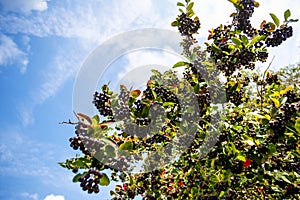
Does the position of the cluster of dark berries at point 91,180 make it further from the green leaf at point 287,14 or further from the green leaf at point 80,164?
the green leaf at point 287,14

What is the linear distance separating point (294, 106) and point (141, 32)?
3.85m

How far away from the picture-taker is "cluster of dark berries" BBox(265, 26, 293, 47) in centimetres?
371

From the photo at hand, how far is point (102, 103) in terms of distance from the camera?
322cm

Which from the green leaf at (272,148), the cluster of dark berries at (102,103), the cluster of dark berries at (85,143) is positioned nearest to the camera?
the cluster of dark berries at (85,143)

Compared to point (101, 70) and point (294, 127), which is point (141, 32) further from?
point (294, 127)

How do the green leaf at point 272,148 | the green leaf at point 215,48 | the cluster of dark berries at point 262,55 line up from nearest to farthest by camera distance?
the green leaf at point 272,148 < the green leaf at point 215,48 < the cluster of dark berries at point 262,55

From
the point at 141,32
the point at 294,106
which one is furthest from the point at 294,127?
the point at 141,32

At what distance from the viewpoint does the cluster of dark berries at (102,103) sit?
320cm

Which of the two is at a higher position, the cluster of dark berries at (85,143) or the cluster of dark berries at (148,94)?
the cluster of dark berries at (148,94)

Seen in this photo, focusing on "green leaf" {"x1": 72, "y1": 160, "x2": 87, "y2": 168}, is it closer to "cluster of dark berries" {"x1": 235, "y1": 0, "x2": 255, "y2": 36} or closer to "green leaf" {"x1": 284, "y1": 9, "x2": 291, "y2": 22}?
"cluster of dark berries" {"x1": 235, "y1": 0, "x2": 255, "y2": 36}

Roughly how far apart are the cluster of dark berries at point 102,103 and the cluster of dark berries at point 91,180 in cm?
98

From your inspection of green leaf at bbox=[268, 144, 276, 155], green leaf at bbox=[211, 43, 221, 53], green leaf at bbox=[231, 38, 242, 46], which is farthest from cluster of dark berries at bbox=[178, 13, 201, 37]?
green leaf at bbox=[268, 144, 276, 155]

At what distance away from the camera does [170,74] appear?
4090 millimetres

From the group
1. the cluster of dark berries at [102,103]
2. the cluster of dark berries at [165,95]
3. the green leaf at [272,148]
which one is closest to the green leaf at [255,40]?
the cluster of dark berries at [165,95]
